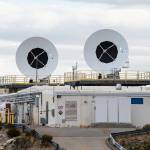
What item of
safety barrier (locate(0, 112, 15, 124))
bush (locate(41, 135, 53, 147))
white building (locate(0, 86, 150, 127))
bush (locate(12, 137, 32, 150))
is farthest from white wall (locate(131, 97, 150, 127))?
bush (locate(41, 135, 53, 147))

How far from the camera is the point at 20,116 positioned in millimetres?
70250

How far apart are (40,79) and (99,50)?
8.05m

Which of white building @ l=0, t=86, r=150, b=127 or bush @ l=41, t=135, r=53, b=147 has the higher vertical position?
white building @ l=0, t=86, r=150, b=127

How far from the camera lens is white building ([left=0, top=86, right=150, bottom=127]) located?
59.4 m

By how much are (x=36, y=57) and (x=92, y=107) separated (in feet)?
60.0

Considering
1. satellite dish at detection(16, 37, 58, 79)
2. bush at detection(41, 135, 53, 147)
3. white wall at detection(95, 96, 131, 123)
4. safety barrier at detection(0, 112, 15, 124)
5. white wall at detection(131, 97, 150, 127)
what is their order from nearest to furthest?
1. bush at detection(41, 135, 53, 147)
2. white wall at detection(95, 96, 131, 123)
3. white wall at detection(131, 97, 150, 127)
4. safety barrier at detection(0, 112, 15, 124)
5. satellite dish at detection(16, 37, 58, 79)

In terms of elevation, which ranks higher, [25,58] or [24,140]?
[25,58]

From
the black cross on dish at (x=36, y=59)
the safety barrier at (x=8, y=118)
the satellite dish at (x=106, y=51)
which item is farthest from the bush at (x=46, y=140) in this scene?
the black cross on dish at (x=36, y=59)

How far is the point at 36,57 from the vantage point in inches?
3022

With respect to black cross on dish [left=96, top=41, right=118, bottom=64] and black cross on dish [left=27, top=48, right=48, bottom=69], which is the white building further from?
black cross on dish [left=27, top=48, right=48, bottom=69]

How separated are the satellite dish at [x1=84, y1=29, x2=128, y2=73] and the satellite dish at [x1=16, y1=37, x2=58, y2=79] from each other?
4175mm

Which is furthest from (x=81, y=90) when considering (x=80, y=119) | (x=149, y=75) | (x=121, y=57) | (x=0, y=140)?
(x=149, y=75)

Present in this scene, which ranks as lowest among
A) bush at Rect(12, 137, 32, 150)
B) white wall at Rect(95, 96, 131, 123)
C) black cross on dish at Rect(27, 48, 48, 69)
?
bush at Rect(12, 137, 32, 150)

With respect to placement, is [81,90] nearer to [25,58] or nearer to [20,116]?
[20,116]
